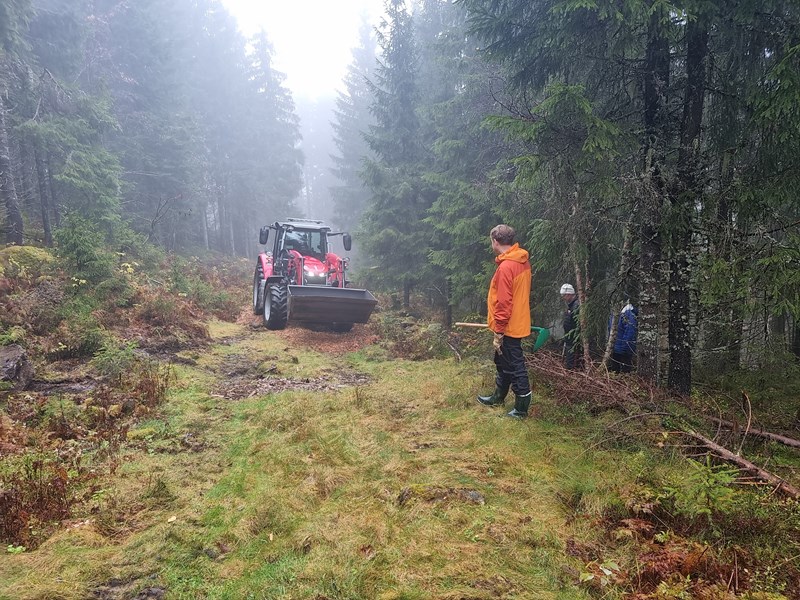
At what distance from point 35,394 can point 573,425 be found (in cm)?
677

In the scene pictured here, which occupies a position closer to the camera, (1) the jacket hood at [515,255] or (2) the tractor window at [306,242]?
(1) the jacket hood at [515,255]

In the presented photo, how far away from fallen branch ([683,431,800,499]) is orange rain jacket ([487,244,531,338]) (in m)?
1.90

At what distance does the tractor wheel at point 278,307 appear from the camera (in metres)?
12.0

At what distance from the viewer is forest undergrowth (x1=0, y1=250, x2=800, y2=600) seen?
273cm

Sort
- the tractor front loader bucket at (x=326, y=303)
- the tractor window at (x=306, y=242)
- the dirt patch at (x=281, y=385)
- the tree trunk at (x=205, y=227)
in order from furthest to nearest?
the tree trunk at (x=205, y=227)
the tractor window at (x=306, y=242)
the tractor front loader bucket at (x=326, y=303)
the dirt patch at (x=281, y=385)

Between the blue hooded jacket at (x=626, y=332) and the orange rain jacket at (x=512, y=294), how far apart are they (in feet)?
6.88

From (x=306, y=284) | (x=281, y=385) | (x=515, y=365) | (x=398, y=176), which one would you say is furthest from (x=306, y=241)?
(x=515, y=365)

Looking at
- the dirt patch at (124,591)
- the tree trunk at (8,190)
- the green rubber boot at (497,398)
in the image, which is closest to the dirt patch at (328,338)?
the green rubber boot at (497,398)

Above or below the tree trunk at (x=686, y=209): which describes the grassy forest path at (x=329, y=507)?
below

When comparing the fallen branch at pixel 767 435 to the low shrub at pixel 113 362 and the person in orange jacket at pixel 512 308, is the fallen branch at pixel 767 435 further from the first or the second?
the low shrub at pixel 113 362

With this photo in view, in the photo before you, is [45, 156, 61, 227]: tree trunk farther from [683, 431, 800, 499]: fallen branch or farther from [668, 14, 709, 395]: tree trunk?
[683, 431, 800, 499]: fallen branch

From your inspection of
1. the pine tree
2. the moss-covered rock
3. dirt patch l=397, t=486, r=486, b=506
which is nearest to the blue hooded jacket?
dirt patch l=397, t=486, r=486, b=506

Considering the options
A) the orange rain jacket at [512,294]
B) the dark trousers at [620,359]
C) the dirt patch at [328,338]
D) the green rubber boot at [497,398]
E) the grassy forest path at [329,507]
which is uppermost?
the orange rain jacket at [512,294]

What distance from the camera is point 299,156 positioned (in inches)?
1485
